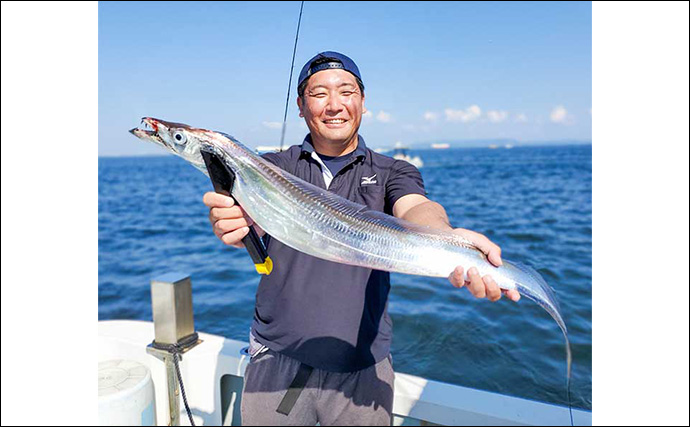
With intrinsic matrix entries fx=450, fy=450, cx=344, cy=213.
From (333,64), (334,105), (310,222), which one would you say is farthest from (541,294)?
(333,64)

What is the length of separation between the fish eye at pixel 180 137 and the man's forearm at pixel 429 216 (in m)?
1.23

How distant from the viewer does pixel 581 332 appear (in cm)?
786

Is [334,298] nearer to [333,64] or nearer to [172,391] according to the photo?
[333,64]

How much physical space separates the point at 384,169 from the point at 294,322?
1119 mm

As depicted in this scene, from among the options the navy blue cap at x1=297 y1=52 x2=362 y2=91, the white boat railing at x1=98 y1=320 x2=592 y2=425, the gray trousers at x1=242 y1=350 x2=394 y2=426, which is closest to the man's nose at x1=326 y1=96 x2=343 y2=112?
the navy blue cap at x1=297 y1=52 x2=362 y2=91

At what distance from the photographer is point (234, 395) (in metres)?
4.27

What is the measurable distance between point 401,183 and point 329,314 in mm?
915

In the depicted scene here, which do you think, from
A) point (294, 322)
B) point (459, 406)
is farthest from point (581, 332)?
point (294, 322)

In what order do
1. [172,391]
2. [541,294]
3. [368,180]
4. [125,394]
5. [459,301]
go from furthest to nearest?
[459,301] → [172,391] → [125,394] → [368,180] → [541,294]

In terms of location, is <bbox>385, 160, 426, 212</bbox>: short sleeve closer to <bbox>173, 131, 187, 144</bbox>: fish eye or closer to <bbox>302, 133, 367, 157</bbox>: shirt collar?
<bbox>302, 133, 367, 157</bbox>: shirt collar

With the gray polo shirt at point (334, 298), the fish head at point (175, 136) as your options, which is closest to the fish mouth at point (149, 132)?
the fish head at point (175, 136)

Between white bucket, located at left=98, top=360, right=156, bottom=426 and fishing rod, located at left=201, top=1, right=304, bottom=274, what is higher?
fishing rod, located at left=201, top=1, right=304, bottom=274

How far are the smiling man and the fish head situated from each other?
1044 mm

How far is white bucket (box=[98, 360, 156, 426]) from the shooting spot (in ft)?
11.5
